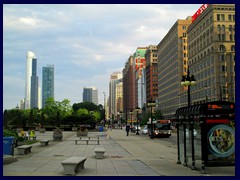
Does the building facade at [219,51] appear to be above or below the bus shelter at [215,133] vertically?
above

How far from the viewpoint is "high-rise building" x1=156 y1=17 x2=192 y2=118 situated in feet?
423

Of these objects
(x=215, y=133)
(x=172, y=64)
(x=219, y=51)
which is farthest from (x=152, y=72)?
(x=215, y=133)

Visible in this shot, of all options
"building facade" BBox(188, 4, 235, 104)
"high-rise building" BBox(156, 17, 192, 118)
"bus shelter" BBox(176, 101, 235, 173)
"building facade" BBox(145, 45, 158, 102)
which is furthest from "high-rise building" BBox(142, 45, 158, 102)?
"bus shelter" BBox(176, 101, 235, 173)

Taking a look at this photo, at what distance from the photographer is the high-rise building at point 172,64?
5079 inches

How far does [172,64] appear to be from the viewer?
139 m

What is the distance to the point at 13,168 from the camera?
13648mm

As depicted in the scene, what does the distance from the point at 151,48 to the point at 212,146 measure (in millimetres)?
180731

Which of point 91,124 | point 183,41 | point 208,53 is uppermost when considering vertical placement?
point 183,41

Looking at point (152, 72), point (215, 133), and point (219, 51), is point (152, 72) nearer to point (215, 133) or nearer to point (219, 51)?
point (219, 51)

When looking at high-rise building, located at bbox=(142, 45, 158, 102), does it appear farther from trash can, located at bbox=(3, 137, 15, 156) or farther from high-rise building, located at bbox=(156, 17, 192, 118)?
trash can, located at bbox=(3, 137, 15, 156)

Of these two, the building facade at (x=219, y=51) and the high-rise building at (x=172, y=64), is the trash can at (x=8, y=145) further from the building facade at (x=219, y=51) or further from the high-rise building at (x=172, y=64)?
the high-rise building at (x=172, y=64)

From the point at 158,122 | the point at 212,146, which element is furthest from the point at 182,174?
the point at 158,122

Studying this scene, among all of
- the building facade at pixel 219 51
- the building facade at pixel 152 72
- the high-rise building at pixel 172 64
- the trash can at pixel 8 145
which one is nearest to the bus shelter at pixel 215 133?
the trash can at pixel 8 145
